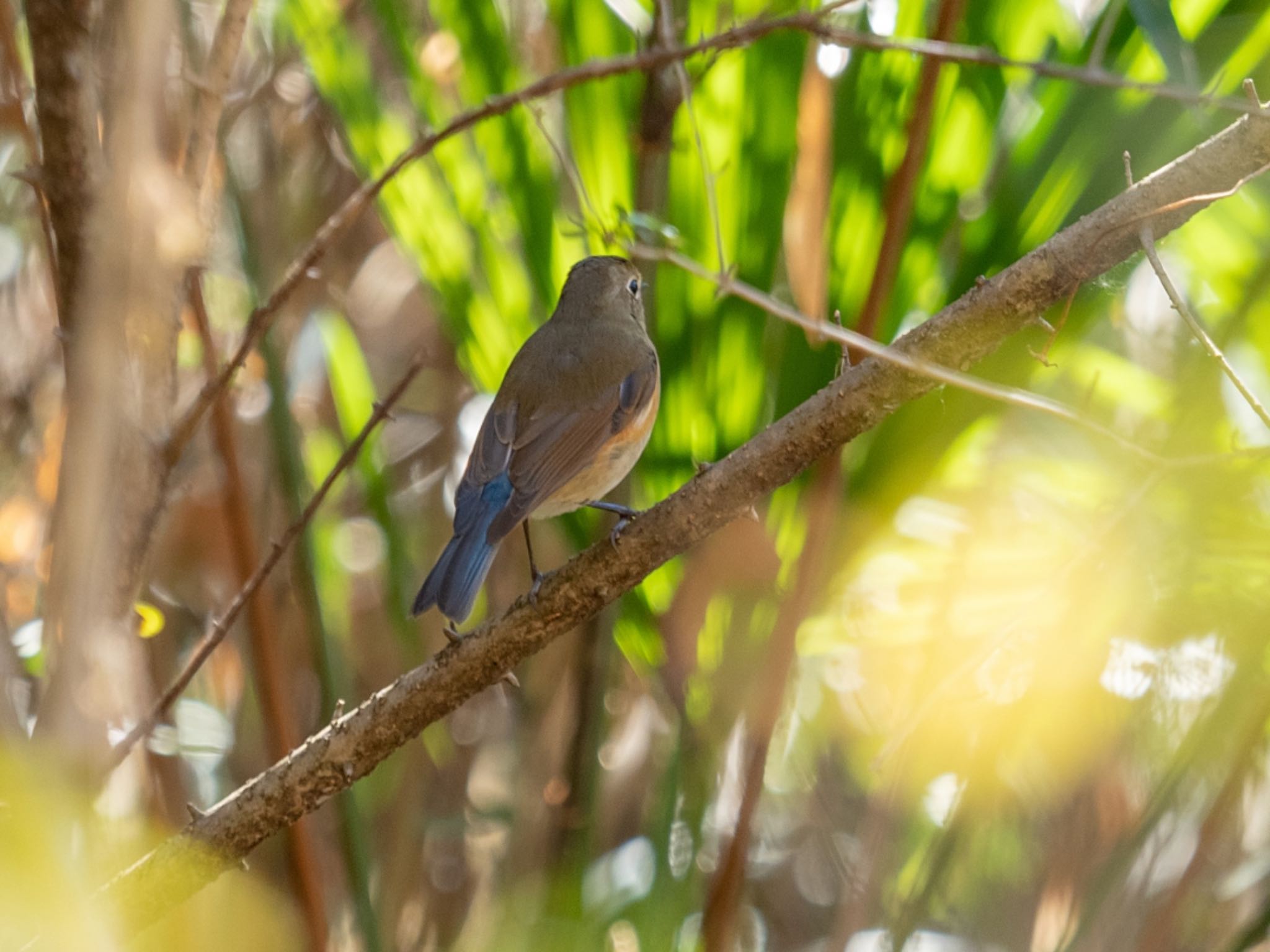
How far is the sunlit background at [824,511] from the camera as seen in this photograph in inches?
80.4

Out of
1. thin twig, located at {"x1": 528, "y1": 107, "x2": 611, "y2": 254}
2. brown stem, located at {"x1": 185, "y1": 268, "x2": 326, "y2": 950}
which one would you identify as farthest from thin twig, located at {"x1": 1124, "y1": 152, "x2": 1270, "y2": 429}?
brown stem, located at {"x1": 185, "y1": 268, "x2": 326, "y2": 950}

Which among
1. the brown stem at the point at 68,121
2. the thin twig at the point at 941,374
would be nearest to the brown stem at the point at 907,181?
the thin twig at the point at 941,374

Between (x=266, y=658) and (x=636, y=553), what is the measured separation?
80 centimetres

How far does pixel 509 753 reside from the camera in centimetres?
351

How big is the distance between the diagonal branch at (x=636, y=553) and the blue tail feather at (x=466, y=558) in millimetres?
370

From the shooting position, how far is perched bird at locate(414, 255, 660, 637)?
2229 millimetres

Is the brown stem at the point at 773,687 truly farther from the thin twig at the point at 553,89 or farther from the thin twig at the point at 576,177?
the thin twig at the point at 553,89

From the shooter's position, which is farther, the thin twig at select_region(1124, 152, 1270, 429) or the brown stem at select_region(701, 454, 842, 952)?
the brown stem at select_region(701, 454, 842, 952)

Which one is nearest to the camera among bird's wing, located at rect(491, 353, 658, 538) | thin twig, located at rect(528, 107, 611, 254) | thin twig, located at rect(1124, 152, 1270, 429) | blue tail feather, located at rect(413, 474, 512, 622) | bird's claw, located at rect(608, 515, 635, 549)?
thin twig, located at rect(1124, 152, 1270, 429)

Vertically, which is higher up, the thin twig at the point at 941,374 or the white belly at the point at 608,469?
the white belly at the point at 608,469

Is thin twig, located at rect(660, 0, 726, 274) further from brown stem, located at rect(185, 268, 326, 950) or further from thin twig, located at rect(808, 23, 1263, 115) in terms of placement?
brown stem, located at rect(185, 268, 326, 950)

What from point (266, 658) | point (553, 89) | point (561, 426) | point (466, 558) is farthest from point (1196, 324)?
point (266, 658)

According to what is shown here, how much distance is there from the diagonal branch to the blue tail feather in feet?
1.21

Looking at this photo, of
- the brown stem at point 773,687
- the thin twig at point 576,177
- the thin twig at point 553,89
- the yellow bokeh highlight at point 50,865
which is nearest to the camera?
the yellow bokeh highlight at point 50,865
